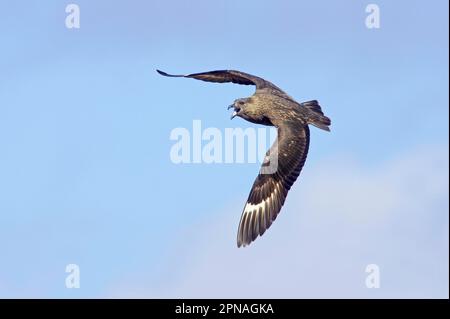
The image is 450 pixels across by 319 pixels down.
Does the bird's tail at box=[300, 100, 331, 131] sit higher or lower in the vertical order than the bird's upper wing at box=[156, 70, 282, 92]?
lower

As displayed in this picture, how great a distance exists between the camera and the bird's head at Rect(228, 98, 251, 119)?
31.2m

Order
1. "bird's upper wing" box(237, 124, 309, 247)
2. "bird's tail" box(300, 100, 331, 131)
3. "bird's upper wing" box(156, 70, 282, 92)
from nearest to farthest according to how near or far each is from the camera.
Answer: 1. "bird's upper wing" box(237, 124, 309, 247)
2. "bird's tail" box(300, 100, 331, 131)
3. "bird's upper wing" box(156, 70, 282, 92)

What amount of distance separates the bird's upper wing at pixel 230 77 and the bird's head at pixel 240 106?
28.3 inches

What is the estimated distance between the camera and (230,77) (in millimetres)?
32594

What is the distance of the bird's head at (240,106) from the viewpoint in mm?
31172

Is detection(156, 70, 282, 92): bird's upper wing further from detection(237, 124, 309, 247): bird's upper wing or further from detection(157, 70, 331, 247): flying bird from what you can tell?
detection(237, 124, 309, 247): bird's upper wing

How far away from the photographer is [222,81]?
107ft

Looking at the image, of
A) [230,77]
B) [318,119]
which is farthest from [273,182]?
[230,77]

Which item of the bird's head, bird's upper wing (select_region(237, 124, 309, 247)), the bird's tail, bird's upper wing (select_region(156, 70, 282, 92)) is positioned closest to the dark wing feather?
bird's upper wing (select_region(156, 70, 282, 92))

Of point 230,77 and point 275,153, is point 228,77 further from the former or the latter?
point 275,153
